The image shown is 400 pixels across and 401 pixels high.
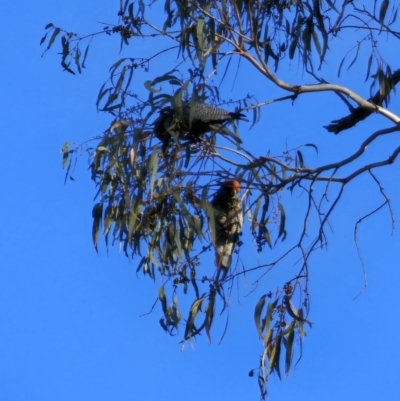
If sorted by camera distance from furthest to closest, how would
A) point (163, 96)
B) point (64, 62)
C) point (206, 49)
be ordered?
point (64, 62), point (206, 49), point (163, 96)

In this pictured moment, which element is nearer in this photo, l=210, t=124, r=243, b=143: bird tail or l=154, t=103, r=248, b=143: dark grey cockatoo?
l=154, t=103, r=248, b=143: dark grey cockatoo

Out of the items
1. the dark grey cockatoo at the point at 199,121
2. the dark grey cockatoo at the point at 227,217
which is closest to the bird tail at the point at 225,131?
the dark grey cockatoo at the point at 199,121

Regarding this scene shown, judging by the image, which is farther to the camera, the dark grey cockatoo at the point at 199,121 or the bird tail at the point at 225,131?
the bird tail at the point at 225,131

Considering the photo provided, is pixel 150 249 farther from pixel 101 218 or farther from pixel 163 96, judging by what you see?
pixel 163 96

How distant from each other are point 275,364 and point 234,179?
2.84 feet

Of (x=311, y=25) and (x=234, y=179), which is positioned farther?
(x=311, y=25)

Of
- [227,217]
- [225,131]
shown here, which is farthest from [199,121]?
[227,217]

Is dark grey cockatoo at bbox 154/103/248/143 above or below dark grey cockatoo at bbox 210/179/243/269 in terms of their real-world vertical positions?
above

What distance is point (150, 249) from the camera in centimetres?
560

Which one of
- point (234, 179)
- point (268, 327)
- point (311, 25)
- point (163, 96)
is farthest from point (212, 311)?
point (311, 25)

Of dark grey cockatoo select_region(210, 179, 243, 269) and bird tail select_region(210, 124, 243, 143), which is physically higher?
bird tail select_region(210, 124, 243, 143)

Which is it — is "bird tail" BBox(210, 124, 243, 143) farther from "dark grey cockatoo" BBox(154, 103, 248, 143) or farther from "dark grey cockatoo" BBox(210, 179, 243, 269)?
"dark grey cockatoo" BBox(210, 179, 243, 269)

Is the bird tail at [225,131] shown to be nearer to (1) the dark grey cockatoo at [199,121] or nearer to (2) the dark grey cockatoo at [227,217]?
(1) the dark grey cockatoo at [199,121]

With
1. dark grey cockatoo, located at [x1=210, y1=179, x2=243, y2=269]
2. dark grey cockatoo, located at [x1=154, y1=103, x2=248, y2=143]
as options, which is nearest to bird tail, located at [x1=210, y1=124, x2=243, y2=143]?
dark grey cockatoo, located at [x1=154, y1=103, x2=248, y2=143]
